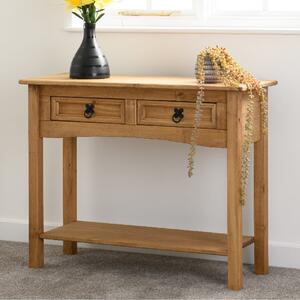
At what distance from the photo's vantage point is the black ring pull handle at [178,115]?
12.1ft

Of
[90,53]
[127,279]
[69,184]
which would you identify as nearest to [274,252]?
[127,279]

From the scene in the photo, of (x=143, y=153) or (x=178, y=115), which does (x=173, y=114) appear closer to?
(x=178, y=115)

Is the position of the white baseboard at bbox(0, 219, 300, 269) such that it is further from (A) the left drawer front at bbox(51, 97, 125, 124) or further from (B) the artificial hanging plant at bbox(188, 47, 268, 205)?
(A) the left drawer front at bbox(51, 97, 125, 124)

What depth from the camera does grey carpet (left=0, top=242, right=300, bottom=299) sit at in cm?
367

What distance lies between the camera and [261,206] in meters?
3.94

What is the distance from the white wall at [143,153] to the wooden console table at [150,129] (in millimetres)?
170

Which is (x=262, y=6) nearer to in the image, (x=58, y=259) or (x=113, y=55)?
(x=113, y=55)

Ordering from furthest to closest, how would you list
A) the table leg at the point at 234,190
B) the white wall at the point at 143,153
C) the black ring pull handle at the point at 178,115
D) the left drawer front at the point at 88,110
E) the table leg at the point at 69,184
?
the table leg at the point at 69,184, the white wall at the point at 143,153, the left drawer front at the point at 88,110, the black ring pull handle at the point at 178,115, the table leg at the point at 234,190

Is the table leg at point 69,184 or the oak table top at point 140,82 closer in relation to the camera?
the oak table top at point 140,82

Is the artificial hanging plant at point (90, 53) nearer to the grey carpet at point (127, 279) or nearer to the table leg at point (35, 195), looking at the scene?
the table leg at point (35, 195)

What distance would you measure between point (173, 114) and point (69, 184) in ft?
2.78

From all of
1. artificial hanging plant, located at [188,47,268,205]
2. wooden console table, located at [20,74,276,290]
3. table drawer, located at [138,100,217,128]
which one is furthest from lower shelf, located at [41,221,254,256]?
table drawer, located at [138,100,217,128]

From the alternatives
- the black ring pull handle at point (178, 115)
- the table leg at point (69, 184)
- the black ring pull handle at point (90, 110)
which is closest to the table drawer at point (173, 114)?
the black ring pull handle at point (178, 115)

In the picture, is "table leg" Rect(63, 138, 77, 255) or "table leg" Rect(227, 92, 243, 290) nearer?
"table leg" Rect(227, 92, 243, 290)
